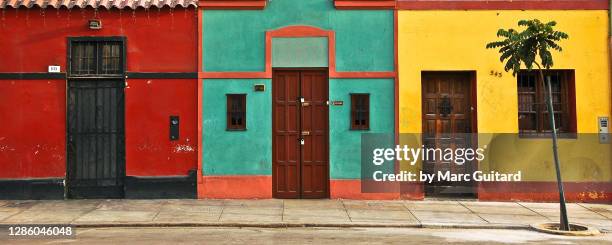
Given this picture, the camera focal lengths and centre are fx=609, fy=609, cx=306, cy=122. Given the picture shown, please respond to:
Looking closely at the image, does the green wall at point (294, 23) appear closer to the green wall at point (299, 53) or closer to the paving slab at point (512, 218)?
the green wall at point (299, 53)

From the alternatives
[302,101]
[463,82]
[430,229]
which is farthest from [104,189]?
[463,82]

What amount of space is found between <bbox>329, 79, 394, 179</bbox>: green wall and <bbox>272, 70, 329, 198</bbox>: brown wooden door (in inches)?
6.8

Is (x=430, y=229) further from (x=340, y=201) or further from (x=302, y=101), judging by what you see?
(x=302, y=101)

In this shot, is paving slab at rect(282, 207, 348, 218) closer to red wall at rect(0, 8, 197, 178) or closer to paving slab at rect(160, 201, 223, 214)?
paving slab at rect(160, 201, 223, 214)

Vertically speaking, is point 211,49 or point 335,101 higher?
point 211,49

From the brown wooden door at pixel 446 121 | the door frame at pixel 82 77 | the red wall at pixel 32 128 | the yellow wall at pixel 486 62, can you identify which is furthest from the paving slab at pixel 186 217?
the brown wooden door at pixel 446 121

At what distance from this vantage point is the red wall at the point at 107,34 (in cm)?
1300

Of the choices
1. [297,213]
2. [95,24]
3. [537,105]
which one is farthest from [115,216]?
[537,105]

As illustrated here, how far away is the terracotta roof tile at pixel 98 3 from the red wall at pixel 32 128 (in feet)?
5.33

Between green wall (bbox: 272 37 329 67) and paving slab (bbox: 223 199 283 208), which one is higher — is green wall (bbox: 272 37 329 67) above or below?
above

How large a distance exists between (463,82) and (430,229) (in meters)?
4.33

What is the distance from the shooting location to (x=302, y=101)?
43.4ft

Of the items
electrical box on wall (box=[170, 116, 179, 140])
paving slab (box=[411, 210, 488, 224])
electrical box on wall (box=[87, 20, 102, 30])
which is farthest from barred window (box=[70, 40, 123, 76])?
paving slab (box=[411, 210, 488, 224])

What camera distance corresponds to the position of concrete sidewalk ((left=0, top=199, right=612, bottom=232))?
1069cm
